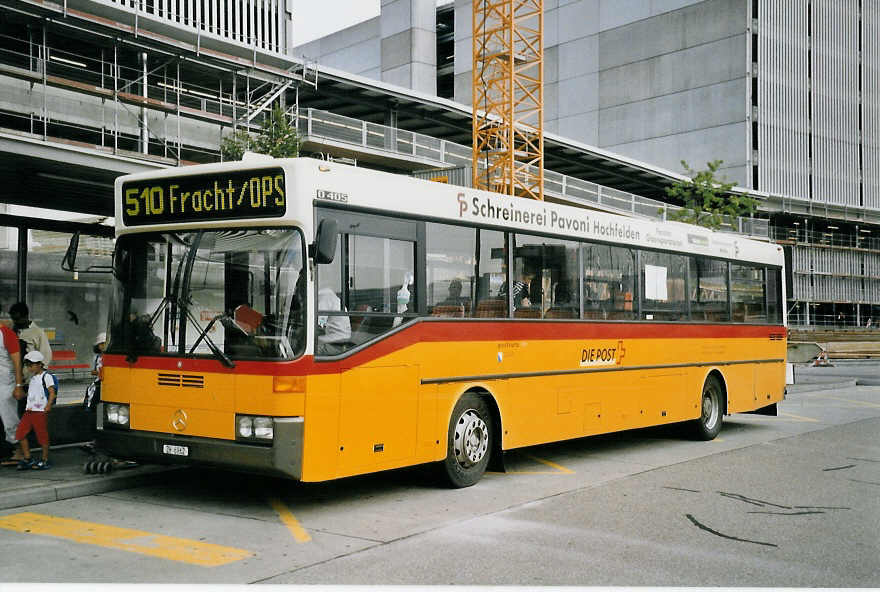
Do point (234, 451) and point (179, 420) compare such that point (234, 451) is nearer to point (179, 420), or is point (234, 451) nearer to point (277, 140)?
point (179, 420)

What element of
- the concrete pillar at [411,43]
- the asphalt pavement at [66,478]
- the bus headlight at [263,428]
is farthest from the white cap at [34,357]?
the concrete pillar at [411,43]

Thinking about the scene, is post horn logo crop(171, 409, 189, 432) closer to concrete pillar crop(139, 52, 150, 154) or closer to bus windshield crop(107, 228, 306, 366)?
bus windshield crop(107, 228, 306, 366)

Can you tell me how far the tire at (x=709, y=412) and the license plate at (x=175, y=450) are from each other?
8871mm

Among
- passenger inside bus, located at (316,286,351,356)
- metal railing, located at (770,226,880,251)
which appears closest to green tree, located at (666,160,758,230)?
metal railing, located at (770,226,880,251)

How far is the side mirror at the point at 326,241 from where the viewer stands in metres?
7.85

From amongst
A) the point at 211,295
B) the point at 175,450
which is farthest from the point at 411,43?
the point at 175,450

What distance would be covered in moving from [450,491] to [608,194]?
4527 centimetres

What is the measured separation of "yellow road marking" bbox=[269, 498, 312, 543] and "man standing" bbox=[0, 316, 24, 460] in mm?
3190

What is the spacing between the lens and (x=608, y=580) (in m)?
6.12

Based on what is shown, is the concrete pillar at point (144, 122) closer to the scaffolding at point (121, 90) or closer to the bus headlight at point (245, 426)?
the scaffolding at point (121, 90)

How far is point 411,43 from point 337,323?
75.3 meters

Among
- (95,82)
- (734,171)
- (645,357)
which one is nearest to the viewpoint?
(645,357)

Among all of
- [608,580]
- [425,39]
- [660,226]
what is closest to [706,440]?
[660,226]

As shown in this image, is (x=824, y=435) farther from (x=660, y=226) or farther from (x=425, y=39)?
(x=425, y=39)
